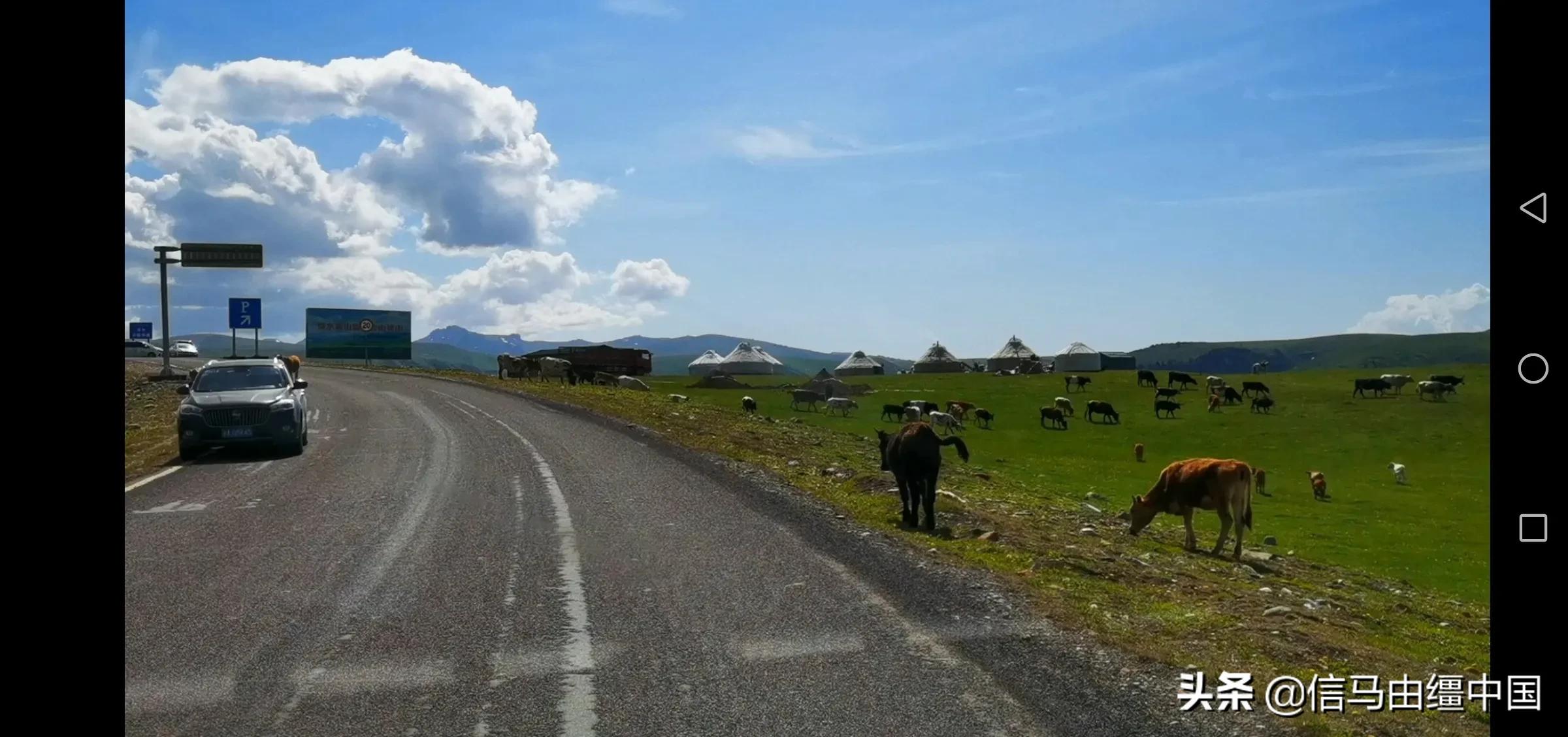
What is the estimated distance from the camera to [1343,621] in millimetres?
9797

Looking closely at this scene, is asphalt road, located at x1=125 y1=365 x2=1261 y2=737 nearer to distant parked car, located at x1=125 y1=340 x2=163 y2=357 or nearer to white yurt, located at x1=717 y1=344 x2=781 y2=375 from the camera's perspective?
distant parked car, located at x1=125 y1=340 x2=163 y2=357

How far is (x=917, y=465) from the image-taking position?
1307 cm

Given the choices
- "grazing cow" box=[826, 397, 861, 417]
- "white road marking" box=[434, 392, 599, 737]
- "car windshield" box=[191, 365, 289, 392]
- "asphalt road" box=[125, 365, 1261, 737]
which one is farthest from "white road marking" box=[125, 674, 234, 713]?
"grazing cow" box=[826, 397, 861, 417]

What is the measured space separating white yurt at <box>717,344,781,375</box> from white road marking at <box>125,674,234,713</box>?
4426 inches

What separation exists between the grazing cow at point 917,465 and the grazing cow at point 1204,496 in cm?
532

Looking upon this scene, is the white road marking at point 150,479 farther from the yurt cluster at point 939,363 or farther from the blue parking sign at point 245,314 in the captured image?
the yurt cluster at point 939,363

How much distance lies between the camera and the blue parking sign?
59053 mm

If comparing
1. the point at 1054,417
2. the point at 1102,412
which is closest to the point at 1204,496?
the point at 1054,417

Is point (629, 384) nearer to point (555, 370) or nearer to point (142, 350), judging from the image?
point (555, 370)

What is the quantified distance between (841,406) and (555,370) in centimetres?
1628
